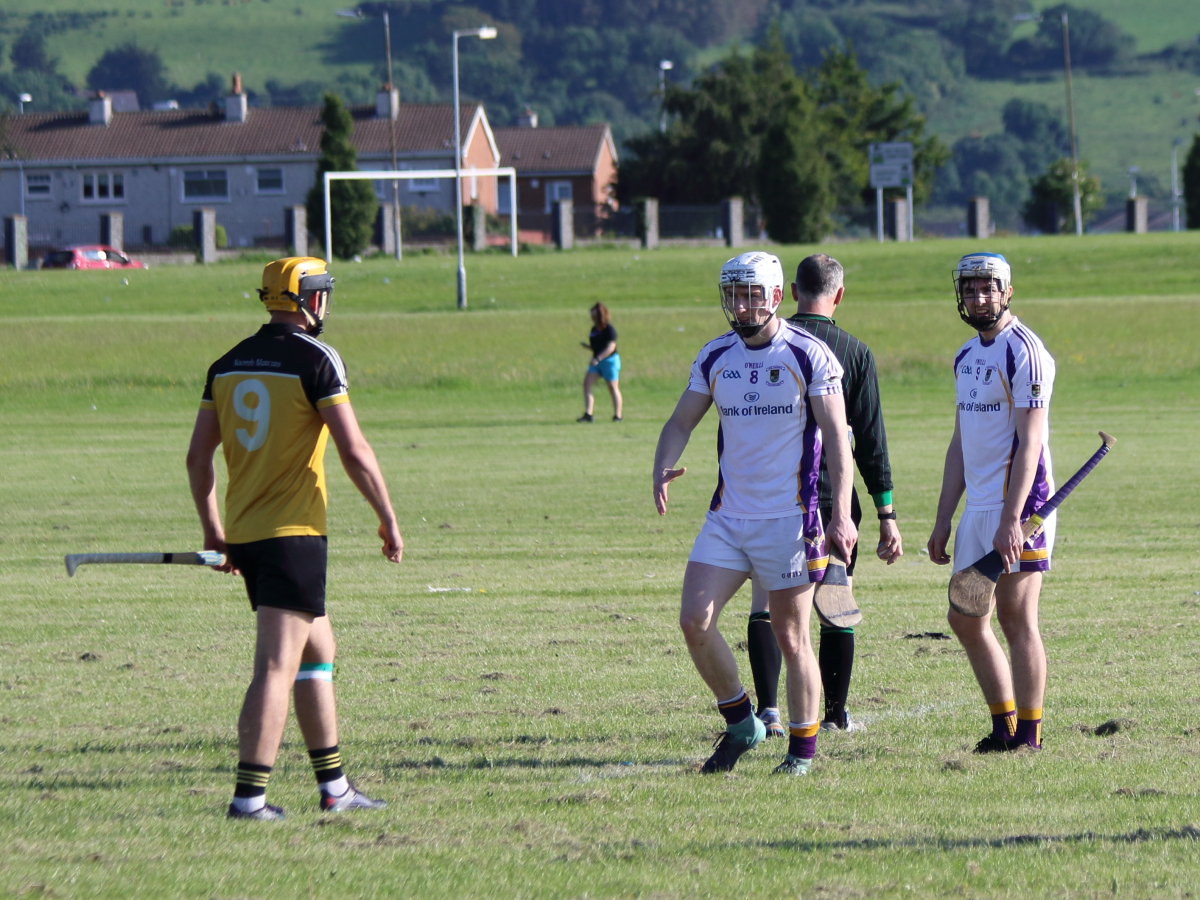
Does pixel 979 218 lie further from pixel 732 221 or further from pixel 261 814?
pixel 261 814

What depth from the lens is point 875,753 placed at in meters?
6.08

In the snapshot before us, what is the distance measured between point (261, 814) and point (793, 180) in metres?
58.1

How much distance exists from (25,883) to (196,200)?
281 ft

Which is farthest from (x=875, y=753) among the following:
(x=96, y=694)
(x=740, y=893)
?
(x=96, y=694)

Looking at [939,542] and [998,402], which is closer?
[998,402]

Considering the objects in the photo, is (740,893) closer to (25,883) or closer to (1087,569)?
(25,883)

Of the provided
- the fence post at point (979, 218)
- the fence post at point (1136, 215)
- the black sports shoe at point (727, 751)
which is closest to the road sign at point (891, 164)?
the fence post at point (979, 218)

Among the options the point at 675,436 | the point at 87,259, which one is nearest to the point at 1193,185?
the point at 87,259

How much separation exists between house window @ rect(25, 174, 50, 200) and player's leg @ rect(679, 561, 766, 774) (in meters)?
87.6

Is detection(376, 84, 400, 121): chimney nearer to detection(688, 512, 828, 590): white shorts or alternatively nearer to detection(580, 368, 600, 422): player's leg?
detection(580, 368, 600, 422): player's leg

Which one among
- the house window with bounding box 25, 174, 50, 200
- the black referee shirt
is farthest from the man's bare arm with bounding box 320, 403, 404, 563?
the house window with bounding box 25, 174, 50, 200

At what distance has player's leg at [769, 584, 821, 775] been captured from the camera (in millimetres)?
5820

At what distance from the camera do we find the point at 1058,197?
247 feet

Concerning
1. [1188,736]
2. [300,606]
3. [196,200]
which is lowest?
[1188,736]
